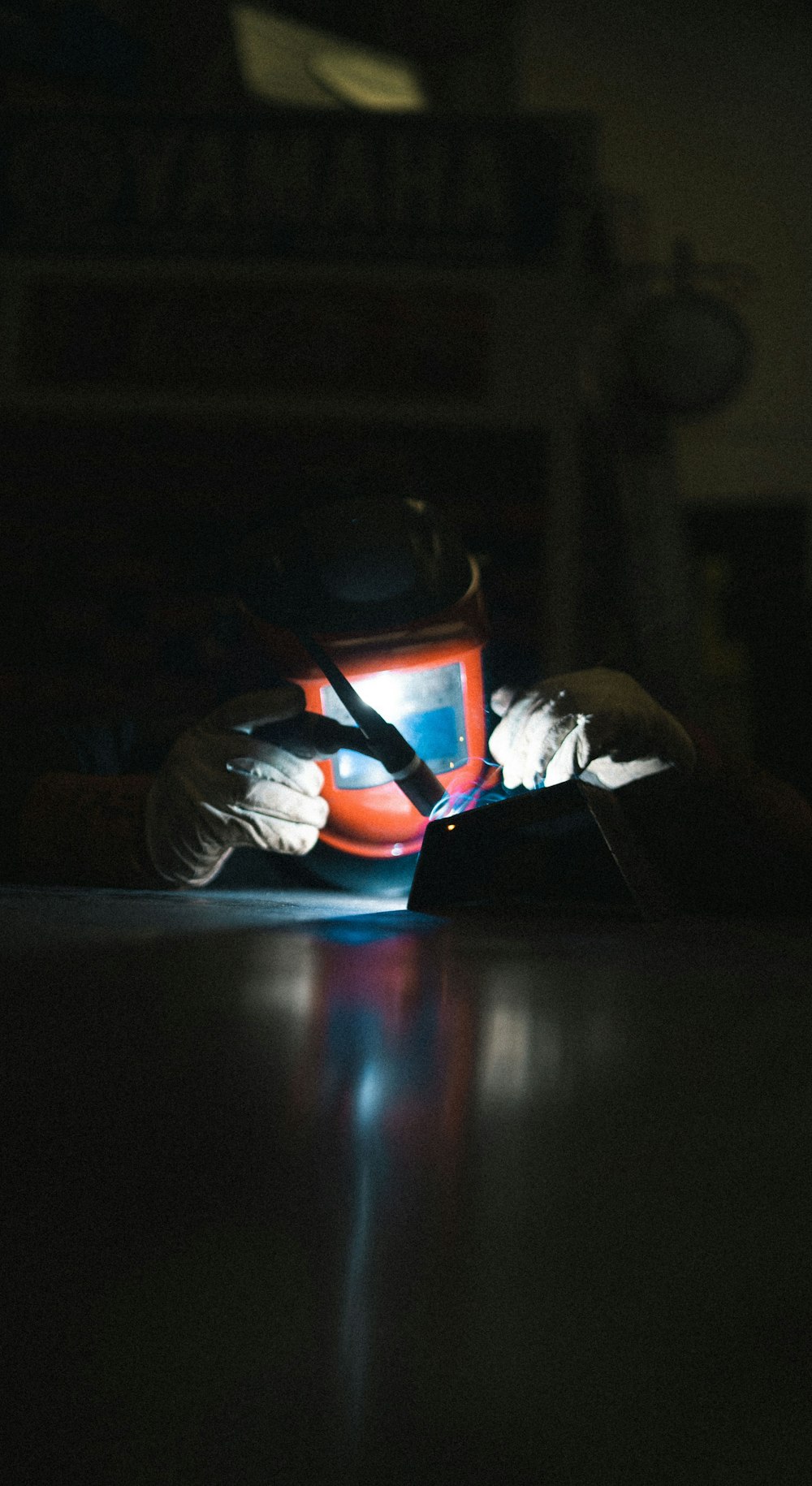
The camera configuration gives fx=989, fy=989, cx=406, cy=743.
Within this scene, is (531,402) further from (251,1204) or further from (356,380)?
(251,1204)

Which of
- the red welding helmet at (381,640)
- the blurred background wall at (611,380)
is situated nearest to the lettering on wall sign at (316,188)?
the blurred background wall at (611,380)

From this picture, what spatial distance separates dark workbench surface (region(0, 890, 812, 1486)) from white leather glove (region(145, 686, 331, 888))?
2.01 feet

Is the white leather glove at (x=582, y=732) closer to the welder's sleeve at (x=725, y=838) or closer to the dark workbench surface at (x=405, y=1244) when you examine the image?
the welder's sleeve at (x=725, y=838)

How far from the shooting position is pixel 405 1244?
20cm

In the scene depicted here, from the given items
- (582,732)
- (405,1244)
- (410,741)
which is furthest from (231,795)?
(405,1244)

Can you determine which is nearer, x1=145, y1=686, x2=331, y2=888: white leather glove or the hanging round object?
x1=145, y1=686, x2=331, y2=888: white leather glove

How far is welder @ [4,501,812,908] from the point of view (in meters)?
0.95

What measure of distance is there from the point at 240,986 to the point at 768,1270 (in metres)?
0.28

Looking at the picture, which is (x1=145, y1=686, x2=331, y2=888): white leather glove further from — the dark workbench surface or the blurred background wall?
the blurred background wall

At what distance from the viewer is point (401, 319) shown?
2.24m

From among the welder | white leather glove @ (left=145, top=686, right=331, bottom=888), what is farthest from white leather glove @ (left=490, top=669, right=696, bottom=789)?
white leather glove @ (left=145, top=686, right=331, bottom=888)

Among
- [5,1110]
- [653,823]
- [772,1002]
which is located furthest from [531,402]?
[5,1110]

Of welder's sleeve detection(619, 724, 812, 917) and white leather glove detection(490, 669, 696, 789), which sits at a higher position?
white leather glove detection(490, 669, 696, 789)

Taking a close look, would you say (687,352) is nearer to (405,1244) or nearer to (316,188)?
(316,188)
